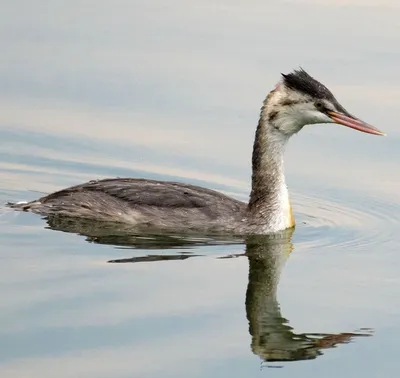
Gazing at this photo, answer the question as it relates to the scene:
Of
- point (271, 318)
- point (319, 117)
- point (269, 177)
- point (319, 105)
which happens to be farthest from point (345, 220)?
point (271, 318)

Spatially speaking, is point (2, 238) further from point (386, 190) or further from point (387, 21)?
point (387, 21)

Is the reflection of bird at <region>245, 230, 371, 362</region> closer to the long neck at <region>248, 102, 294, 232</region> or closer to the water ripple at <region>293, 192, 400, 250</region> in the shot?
the long neck at <region>248, 102, 294, 232</region>

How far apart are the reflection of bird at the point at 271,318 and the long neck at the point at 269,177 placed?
1.33 ft

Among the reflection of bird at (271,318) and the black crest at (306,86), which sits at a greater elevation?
the black crest at (306,86)

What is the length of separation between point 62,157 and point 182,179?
1637 mm

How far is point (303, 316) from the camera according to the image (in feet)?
38.6

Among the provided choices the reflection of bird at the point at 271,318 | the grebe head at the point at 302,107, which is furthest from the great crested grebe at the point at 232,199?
the reflection of bird at the point at 271,318

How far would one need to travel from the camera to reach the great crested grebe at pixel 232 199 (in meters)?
14.5

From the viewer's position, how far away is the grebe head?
14.5 metres

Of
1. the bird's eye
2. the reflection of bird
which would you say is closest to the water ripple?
the reflection of bird

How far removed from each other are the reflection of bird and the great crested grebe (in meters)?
0.40

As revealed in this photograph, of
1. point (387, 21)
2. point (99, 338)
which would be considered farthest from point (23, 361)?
point (387, 21)

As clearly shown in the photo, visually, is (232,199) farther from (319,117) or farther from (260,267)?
(260,267)

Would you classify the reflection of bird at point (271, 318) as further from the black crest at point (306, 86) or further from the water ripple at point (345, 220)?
the black crest at point (306, 86)
